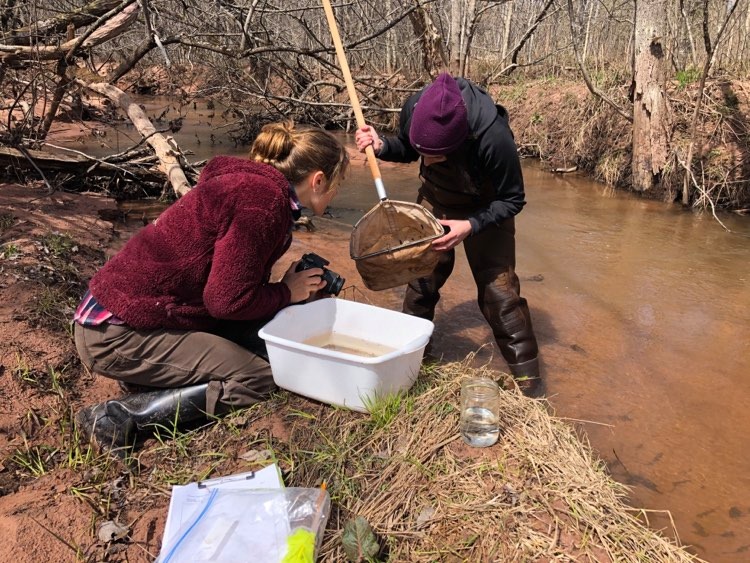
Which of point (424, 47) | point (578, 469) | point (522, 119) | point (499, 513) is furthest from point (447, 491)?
point (522, 119)

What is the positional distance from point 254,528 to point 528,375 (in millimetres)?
1737

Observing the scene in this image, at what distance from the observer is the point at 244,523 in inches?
70.1

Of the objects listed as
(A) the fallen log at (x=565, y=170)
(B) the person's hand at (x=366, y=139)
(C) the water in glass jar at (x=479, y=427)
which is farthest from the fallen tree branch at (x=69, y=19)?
(A) the fallen log at (x=565, y=170)

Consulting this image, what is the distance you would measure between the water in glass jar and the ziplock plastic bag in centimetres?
62

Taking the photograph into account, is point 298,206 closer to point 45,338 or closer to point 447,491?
point 447,491

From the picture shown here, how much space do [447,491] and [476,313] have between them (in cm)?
223

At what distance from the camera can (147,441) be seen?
233cm

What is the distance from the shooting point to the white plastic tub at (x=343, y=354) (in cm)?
220

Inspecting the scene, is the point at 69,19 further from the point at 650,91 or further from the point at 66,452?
the point at 650,91

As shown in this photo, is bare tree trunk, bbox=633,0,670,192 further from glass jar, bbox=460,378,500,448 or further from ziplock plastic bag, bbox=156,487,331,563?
ziplock plastic bag, bbox=156,487,331,563

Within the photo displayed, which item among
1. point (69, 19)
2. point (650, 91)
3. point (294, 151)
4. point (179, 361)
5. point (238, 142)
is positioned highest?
point (69, 19)

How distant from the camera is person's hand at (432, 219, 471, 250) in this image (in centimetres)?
260

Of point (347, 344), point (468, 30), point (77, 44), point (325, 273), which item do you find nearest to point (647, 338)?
point (347, 344)

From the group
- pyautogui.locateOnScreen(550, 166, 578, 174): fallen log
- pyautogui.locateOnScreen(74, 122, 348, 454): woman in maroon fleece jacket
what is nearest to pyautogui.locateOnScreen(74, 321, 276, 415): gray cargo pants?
pyautogui.locateOnScreen(74, 122, 348, 454): woman in maroon fleece jacket
